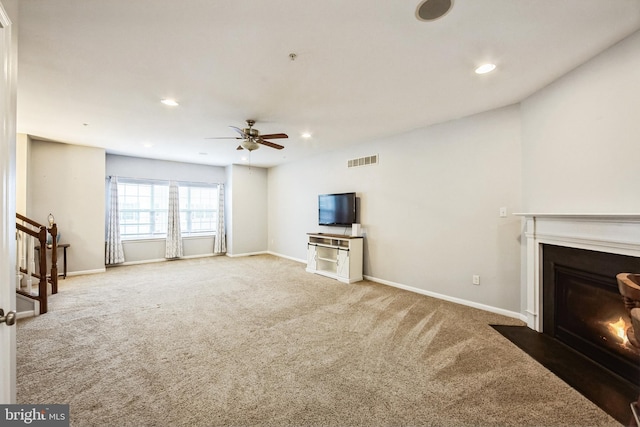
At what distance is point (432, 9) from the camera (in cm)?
167

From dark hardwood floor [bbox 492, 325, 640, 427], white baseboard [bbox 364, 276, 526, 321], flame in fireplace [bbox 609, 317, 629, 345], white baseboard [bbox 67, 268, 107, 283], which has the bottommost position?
dark hardwood floor [bbox 492, 325, 640, 427]

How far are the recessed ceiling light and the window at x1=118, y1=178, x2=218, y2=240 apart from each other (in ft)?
22.1

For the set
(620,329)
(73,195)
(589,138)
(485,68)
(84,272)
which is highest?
(485,68)

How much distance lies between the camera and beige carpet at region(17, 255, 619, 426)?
5.34 feet

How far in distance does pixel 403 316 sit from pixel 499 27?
2915 mm

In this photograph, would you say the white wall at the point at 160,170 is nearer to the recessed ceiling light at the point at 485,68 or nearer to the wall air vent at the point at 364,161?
the wall air vent at the point at 364,161

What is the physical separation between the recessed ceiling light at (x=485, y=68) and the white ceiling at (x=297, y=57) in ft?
0.23

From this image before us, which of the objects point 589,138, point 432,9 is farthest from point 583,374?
point 432,9

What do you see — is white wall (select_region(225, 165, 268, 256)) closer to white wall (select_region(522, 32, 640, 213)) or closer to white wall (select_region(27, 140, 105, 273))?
Result: white wall (select_region(27, 140, 105, 273))

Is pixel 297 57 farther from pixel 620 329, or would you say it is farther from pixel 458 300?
pixel 458 300

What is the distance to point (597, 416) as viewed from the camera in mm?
1600

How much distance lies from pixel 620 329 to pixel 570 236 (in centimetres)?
80

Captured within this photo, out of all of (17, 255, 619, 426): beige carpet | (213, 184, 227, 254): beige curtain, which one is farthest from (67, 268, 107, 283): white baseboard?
(213, 184, 227, 254): beige curtain

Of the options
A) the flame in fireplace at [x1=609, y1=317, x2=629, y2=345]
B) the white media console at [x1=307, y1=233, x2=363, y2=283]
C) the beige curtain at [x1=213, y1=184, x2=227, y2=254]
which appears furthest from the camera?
the beige curtain at [x1=213, y1=184, x2=227, y2=254]
